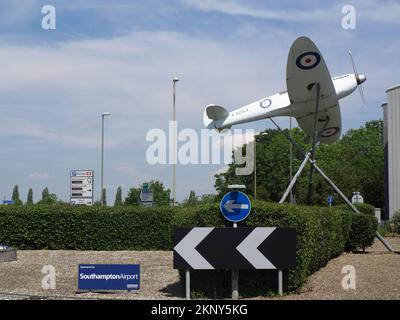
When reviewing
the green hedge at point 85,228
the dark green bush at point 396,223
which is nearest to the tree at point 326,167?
the dark green bush at point 396,223

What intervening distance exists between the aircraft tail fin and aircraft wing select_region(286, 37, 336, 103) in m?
2.93

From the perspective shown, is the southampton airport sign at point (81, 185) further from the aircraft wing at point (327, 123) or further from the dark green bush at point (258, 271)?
the dark green bush at point (258, 271)

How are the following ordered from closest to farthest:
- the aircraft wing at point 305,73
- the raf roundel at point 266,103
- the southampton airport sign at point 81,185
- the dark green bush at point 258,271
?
the dark green bush at point 258,271
the aircraft wing at point 305,73
the raf roundel at point 266,103
the southampton airport sign at point 81,185

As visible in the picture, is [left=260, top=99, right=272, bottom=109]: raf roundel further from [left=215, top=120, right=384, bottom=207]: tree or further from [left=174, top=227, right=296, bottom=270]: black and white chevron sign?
[left=215, top=120, right=384, bottom=207]: tree

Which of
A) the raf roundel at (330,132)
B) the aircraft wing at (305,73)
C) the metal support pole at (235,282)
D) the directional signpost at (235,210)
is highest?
the aircraft wing at (305,73)

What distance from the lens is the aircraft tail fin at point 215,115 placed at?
24828 mm

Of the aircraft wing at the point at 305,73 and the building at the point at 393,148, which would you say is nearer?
the aircraft wing at the point at 305,73

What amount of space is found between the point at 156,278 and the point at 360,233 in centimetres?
998

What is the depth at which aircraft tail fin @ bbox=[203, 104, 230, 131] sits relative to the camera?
81.5 ft

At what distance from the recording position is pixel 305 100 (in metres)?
23.0

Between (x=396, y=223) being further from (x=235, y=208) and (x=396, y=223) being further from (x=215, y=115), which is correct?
(x=235, y=208)

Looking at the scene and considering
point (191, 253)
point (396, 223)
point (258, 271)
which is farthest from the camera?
point (396, 223)

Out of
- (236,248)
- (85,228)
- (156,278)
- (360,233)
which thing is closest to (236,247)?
(236,248)
